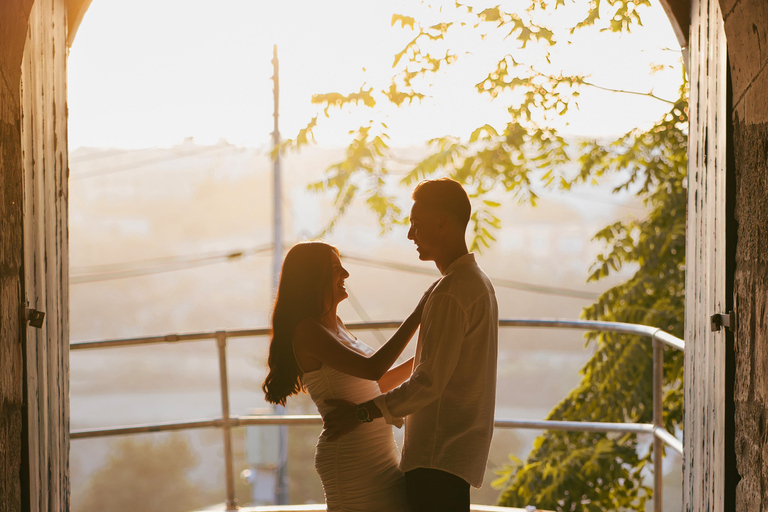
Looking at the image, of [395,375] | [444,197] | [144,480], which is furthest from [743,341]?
[144,480]

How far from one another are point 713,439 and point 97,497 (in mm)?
34566

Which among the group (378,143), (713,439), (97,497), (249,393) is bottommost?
(97,497)

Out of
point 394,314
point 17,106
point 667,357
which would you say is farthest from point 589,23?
point 394,314

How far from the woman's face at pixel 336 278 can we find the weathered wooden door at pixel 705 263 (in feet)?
3.77

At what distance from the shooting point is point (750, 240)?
2.01m

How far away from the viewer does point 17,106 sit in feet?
6.91

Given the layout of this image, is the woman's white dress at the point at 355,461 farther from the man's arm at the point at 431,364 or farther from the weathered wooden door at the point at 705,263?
the weathered wooden door at the point at 705,263

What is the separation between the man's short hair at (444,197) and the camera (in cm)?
211

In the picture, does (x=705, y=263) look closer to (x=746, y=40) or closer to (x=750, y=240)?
(x=750, y=240)

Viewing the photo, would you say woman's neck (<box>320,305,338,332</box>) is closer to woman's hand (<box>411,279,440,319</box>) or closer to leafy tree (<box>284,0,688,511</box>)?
woman's hand (<box>411,279,440,319</box>)

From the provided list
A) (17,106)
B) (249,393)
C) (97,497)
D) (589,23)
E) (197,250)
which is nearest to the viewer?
(17,106)

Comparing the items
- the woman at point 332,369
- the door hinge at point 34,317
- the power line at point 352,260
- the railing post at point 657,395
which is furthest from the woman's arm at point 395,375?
the power line at point 352,260

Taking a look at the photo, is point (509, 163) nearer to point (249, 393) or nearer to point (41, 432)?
point (41, 432)

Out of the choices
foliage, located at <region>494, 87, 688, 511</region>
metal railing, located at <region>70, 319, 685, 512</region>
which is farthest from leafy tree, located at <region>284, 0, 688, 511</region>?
metal railing, located at <region>70, 319, 685, 512</region>
